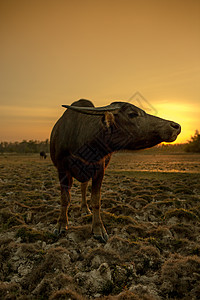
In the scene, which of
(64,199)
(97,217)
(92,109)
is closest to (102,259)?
(97,217)

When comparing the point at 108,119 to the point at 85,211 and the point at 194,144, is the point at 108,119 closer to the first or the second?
the point at 85,211

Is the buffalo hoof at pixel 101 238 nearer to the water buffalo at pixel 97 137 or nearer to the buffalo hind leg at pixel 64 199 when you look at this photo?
the water buffalo at pixel 97 137

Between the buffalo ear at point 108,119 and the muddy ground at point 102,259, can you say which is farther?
the buffalo ear at point 108,119

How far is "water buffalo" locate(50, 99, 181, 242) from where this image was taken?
355cm

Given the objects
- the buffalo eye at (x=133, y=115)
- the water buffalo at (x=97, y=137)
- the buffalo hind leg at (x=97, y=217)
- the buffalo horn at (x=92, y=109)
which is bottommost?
the buffalo hind leg at (x=97, y=217)

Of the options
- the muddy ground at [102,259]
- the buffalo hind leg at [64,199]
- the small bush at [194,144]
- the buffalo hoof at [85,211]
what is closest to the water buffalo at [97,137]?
the buffalo hind leg at [64,199]

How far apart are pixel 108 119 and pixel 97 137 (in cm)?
52

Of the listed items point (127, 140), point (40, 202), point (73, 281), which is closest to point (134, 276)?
point (73, 281)

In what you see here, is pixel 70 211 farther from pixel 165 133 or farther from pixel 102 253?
pixel 165 133

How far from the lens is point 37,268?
321cm

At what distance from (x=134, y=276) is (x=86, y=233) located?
5.63ft

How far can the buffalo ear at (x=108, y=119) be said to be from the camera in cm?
354

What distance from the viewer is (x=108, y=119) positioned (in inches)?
140

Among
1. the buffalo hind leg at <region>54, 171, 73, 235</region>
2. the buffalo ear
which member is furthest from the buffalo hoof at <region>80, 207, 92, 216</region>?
the buffalo ear
